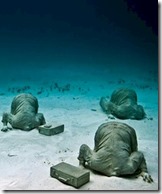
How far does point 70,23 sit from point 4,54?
5984mm

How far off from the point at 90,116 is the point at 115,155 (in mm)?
4055

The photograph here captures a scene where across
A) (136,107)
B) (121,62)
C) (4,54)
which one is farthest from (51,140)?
(4,54)

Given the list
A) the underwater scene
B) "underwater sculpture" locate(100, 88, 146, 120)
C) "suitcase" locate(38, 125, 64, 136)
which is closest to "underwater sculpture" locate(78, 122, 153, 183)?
Result: the underwater scene

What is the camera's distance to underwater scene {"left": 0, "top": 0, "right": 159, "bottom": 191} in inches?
174

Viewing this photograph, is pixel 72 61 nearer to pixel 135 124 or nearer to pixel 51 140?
pixel 135 124

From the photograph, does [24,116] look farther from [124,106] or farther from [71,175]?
[71,175]

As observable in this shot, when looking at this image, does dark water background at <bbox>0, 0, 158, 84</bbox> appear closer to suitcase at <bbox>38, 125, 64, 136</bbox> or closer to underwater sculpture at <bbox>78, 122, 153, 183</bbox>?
suitcase at <bbox>38, 125, 64, 136</bbox>

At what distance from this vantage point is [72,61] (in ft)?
66.9

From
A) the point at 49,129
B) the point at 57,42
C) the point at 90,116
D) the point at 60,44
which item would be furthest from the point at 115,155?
the point at 57,42

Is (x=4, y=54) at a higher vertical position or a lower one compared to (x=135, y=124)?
higher

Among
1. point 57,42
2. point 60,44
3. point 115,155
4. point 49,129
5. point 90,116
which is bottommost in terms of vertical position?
point 90,116

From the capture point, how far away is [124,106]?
26.7 ft

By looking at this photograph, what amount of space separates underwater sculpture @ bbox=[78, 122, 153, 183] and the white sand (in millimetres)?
130

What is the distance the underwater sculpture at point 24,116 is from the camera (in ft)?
22.5
